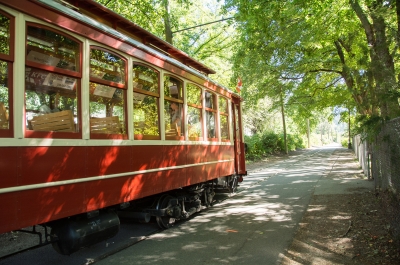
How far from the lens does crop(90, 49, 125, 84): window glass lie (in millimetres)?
4148

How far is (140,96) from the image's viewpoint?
5.03 metres

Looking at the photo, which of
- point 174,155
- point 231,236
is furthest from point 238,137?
point 231,236

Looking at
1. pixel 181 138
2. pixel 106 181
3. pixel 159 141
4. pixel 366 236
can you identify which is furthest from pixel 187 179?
pixel 366 236

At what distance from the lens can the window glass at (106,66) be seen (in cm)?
415

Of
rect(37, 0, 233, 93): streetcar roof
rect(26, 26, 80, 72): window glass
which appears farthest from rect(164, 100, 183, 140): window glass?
rect(26, 26, 80, 72): window glass

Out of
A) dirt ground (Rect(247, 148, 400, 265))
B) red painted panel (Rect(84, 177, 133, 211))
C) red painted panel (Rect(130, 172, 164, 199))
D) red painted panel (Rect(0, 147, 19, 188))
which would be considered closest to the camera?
red painted panel (Rect(0, 147, 19, 188))

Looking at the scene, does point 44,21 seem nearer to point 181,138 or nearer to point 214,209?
point 181,138

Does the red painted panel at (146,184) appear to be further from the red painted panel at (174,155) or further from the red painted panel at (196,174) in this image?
the red painted panel at (196,174)

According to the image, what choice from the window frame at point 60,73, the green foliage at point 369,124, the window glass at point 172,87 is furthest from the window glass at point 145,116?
the green foliage at point 369,124

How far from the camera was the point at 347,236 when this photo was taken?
5367 millimetres

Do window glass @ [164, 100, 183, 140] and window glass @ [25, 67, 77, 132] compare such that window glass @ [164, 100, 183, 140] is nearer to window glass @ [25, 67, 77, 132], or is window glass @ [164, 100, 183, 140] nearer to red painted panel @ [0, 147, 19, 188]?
window glass @ [25, 67, 77, 132]

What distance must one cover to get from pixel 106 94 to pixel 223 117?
4729 millimetres

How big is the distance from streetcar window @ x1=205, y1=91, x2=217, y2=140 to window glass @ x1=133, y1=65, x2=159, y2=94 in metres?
2.31

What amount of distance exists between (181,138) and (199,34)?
14.9 metres
